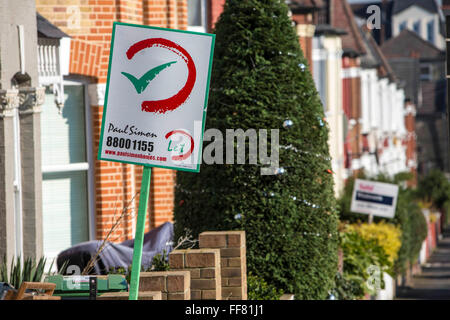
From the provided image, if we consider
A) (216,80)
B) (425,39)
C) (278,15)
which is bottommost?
(216,80)

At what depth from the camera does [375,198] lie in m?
18.4

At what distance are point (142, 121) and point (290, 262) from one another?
3820 millimetres

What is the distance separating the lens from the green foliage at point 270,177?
27.0 ft

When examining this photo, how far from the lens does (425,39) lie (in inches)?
2074

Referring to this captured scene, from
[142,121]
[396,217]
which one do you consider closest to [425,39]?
[396,217]

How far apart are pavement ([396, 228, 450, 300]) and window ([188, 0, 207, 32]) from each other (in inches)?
472

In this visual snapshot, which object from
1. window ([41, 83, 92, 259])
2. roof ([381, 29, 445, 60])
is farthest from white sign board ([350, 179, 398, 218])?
roof ([381, 29, 445, 60])

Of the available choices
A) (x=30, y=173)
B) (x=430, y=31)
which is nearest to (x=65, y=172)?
(x=30, y=173)

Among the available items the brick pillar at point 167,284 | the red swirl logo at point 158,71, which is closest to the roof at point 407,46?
the brick pillar at point 167,284

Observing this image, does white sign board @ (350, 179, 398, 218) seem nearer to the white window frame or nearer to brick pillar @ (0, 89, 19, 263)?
the white window frame

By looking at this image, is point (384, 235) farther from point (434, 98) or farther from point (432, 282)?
point (434, 98)

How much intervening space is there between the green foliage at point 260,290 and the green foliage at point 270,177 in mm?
120

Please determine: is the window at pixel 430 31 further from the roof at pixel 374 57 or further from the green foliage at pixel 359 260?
the green foliage at pixel 359 260
